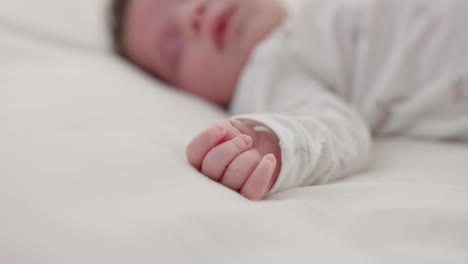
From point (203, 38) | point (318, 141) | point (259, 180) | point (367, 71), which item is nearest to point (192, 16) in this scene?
point (203, 38)

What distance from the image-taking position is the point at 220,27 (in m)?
1.17

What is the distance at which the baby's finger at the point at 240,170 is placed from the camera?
0.56 meters

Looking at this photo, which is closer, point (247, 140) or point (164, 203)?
point (164, 203)

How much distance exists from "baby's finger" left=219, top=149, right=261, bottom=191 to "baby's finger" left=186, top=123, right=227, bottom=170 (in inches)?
1.3

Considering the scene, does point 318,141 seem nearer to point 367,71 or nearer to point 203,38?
point 367,71

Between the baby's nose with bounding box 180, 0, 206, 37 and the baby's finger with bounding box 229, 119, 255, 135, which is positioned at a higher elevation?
the baby's nose with bounding box 180, 0, 206, 37

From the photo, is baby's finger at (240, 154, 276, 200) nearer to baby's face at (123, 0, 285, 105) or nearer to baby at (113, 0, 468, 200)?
baby at (113, 0, 468, 200)

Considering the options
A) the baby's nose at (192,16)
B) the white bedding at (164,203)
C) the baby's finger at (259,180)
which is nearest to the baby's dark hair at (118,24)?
the baby's nose at (192,16)

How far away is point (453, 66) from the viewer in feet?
2.99

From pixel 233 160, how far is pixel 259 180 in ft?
0.14

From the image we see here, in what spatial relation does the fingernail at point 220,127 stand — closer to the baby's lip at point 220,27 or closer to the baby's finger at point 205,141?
the baby's finger at point 205,141

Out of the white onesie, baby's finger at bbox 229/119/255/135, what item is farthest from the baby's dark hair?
baby's finger at bbox 229/119/255/135

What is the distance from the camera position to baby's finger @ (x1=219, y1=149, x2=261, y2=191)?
0.56 m

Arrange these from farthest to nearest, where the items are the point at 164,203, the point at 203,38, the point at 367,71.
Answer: the point at 203,38, the point at 367,71, the point at 164,203
